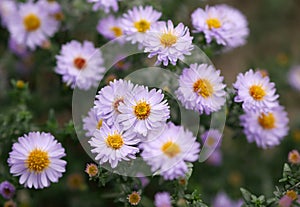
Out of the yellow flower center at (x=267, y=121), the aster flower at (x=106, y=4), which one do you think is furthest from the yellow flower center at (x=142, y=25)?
the yellow flower center at (x=267, y=121)

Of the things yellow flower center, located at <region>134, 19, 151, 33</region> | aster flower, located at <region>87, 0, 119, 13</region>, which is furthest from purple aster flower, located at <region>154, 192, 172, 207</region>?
aster flower, located at <region>87, 0, 119, 13</region>

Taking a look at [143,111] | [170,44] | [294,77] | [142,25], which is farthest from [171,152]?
[294,77]

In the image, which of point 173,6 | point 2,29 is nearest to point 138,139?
point 173,6

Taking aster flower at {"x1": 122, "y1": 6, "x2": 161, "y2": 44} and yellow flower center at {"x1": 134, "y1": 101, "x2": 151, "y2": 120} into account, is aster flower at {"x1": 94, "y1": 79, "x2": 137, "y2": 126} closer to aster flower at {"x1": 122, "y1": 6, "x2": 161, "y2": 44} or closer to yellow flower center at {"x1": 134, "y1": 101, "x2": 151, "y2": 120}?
yellow flower center at {"x1": 134, "y1": 101, "x2": 151, "y2": 120}

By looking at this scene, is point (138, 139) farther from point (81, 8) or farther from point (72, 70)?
point (81, 8)

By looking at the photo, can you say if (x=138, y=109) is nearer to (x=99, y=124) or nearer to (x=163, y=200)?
(x=99, y=124)

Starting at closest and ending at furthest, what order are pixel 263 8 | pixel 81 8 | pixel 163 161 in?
pixel 163 161
pixel 81 8
pixel 263 8
